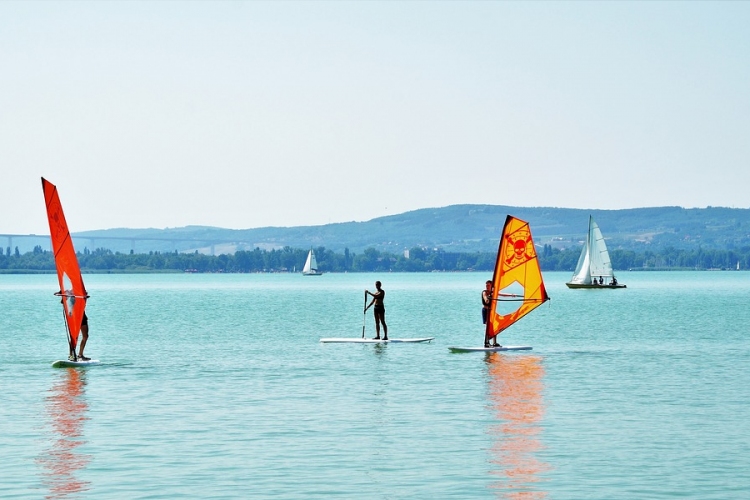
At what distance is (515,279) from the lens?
4619 centimetres

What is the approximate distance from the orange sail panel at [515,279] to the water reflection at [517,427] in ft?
10.1

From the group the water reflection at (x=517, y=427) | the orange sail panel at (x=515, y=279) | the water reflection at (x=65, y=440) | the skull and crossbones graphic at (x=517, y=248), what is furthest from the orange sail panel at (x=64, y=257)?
the skull and crossbones graphic at (x=517, y=248)

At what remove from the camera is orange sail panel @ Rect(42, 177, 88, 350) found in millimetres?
38188

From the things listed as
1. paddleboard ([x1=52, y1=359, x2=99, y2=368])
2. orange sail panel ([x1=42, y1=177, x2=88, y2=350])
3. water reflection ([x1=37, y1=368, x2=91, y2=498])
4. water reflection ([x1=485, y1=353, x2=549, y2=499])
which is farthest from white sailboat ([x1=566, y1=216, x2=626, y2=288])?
water reflection ([x1=37, y1=368, x2=91, y2=498])

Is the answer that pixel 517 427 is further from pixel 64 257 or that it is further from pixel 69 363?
pixel 69 363

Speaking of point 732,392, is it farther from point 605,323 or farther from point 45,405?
point 605,323

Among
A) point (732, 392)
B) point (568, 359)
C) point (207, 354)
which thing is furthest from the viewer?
point (207, 354)

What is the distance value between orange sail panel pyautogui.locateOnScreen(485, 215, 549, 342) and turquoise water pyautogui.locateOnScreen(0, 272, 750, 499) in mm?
1604

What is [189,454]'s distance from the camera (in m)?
23.6

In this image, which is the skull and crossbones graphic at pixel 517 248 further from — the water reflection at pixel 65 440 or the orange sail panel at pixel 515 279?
the water reflection at pixel 65 440

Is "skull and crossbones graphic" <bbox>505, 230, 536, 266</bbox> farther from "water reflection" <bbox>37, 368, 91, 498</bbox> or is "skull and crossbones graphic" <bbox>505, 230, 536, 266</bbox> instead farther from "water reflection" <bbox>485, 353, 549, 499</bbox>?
"water reflection" <bbox>37, 368, 91, 498</bbox>

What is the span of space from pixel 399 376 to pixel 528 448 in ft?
47.3

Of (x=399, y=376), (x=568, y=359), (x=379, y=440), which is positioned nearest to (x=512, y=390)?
(x=399, y=376)

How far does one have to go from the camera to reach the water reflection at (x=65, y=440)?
20953mm
